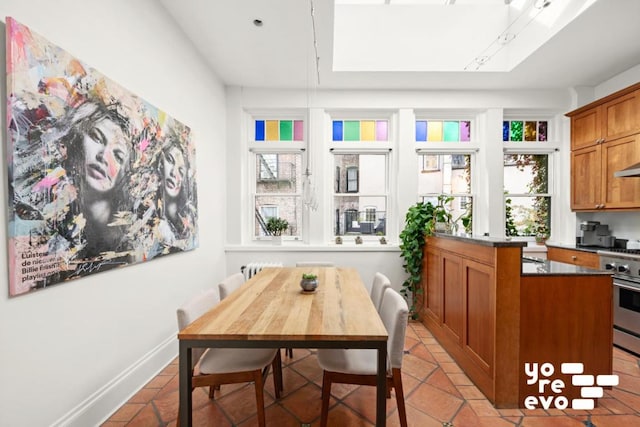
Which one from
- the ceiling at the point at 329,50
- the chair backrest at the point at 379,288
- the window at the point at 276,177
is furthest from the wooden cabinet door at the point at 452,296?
the ceiling at the point at 329,50

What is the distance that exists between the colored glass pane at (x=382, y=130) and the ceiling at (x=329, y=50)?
46 centimetres

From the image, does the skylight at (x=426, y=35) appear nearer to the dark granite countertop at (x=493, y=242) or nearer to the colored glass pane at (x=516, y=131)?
the colored glass pane at (x=516, y=131)

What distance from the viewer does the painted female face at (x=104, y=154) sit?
60.6 inches

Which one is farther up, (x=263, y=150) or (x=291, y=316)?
(x=263, y=150)

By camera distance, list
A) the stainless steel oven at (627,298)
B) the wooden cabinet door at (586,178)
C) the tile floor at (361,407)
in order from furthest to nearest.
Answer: the wooden cabinet door at (586,178) → the stainless steel oven at (627,298) → the tile floor at (361,407)

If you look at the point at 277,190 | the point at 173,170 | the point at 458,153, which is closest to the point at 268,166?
the point at 277,190

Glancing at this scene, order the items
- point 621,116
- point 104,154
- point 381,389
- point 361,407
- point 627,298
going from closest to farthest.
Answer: point 381,389 < point 104,154 < point 361,407 < point 627,298 < point 621,116

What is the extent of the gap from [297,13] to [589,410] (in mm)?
3585

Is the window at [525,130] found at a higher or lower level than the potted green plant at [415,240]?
higher

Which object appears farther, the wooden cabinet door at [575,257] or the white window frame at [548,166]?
the white window frame at [548,166]

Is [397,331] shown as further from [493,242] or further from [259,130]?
[259,130]

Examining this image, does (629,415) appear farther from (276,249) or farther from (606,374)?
(276,249)

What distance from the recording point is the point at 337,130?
3.78m

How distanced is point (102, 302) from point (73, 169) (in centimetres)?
81
